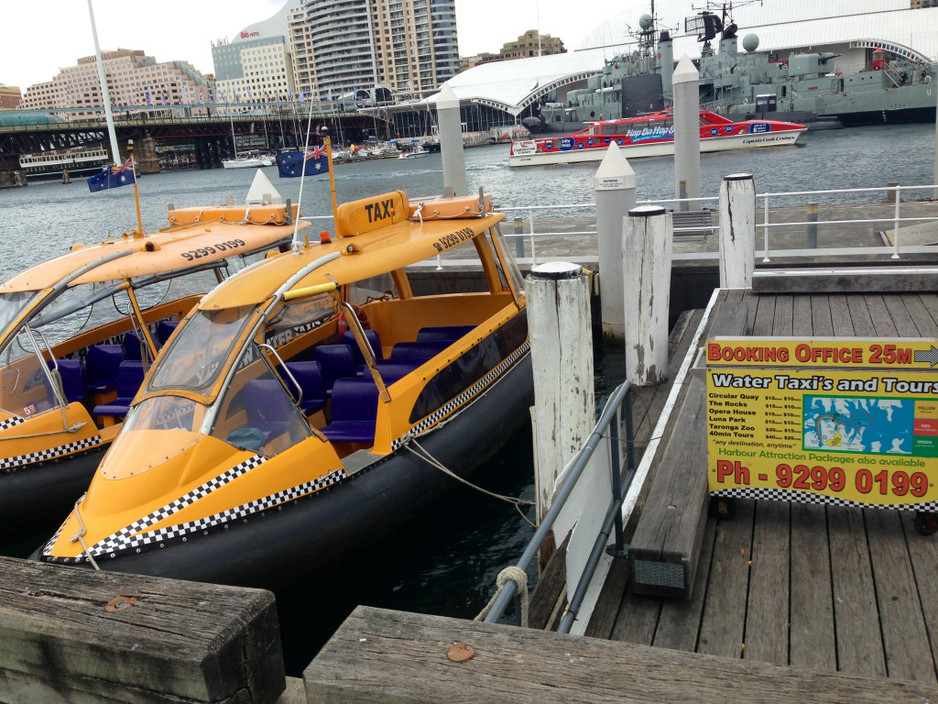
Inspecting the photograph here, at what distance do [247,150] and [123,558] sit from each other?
468 feet

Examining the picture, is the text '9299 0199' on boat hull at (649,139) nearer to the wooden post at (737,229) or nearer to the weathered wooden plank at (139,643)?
the wooden post at (737,229)

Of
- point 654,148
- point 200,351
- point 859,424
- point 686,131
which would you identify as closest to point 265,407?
point 200,351

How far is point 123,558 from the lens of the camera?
5801 mm

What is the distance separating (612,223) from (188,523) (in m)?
8.76

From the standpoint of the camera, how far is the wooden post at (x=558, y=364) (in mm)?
5773

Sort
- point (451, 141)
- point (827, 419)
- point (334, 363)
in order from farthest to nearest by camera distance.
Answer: point (451, 141) → point (334, 363) → point (827, 419)

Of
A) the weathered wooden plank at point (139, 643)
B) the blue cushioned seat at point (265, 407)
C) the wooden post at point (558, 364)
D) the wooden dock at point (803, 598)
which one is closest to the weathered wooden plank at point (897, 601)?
the wooden dock at point (803, 598)

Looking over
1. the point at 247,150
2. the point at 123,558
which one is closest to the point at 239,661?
the point at 123,558

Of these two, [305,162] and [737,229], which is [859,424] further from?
[305,162]

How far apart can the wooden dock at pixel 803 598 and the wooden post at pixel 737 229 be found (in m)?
6.25

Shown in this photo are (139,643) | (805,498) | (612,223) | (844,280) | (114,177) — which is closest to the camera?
(139,643)

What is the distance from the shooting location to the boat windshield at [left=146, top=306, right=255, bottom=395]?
6.68 m

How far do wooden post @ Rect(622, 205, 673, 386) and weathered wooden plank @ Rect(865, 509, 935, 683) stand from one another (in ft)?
14.3

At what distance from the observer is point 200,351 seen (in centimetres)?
689
